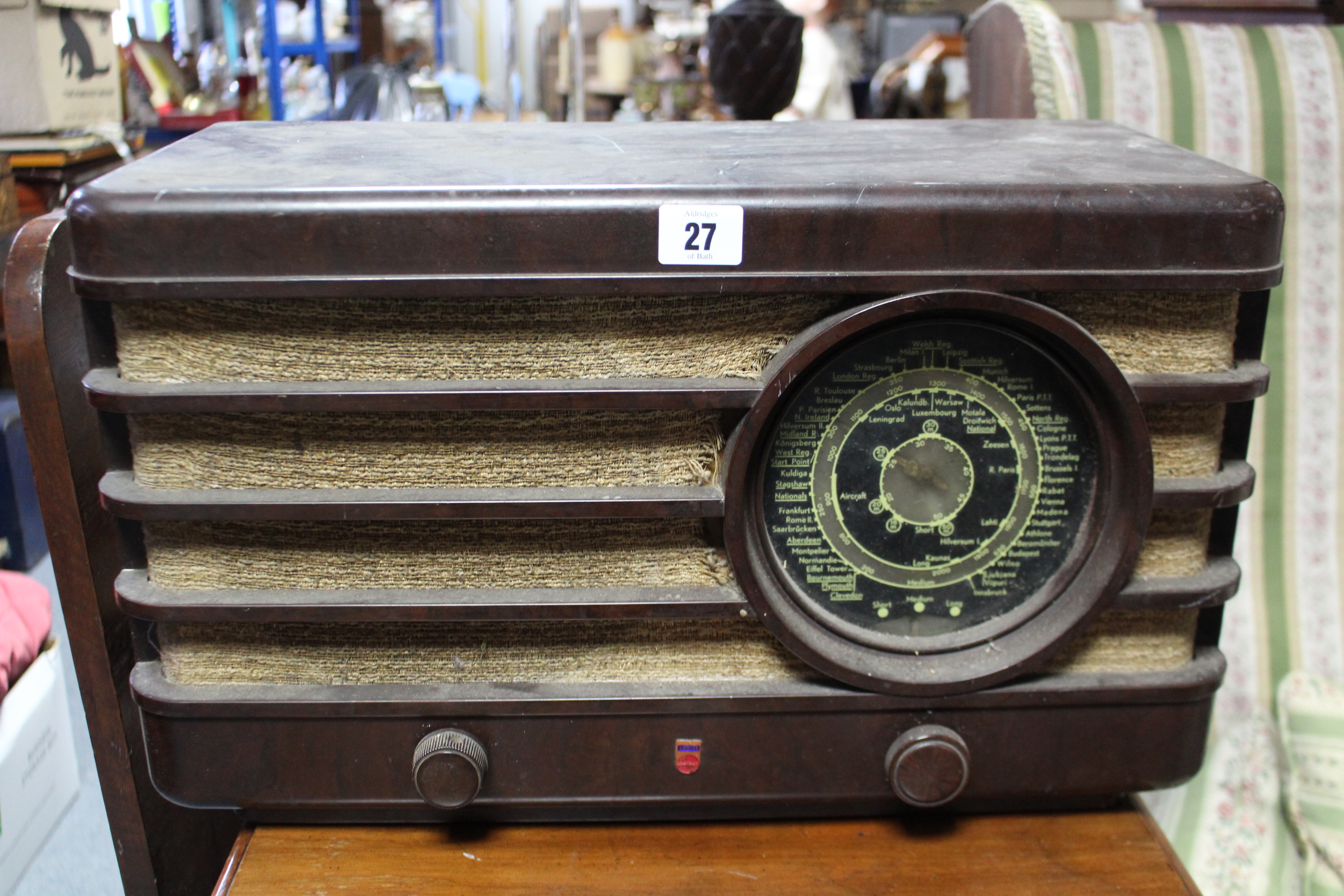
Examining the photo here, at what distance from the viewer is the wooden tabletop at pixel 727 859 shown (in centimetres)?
73

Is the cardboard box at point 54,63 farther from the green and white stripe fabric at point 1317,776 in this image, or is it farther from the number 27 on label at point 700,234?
the green and white stripe fabric at point 1317,776

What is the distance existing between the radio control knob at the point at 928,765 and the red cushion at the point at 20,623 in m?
1.02

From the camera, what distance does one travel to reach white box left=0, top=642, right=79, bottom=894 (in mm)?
1202

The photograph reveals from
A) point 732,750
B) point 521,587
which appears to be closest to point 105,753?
point 521,587

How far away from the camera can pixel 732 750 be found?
28.5 inches

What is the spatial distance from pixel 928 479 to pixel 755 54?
733 mm

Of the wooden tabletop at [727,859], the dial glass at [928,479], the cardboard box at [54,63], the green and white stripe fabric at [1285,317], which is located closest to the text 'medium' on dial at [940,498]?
the dial glass at [928,479]

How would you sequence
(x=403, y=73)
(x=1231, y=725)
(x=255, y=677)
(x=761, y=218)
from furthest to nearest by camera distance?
1. (x=403, y=73)
2. (x=1231, y=725)
3. (x=255, y=677)
4. (x=761, y=218)

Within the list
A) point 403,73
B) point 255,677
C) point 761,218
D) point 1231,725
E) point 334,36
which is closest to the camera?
point 761,218

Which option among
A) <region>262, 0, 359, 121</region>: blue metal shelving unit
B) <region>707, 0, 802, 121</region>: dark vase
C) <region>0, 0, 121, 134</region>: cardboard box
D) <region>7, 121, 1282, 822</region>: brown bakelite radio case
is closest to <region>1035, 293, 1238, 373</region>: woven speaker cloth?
<region>7, 121, 1282, 822</region>: brown bakelite radio case

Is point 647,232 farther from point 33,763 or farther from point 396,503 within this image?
point 33,763

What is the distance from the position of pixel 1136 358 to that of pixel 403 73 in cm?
346

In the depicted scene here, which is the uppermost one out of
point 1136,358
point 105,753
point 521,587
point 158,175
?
point 158,175

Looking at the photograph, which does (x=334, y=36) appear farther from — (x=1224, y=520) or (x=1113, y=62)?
(x=1224, y=520)
